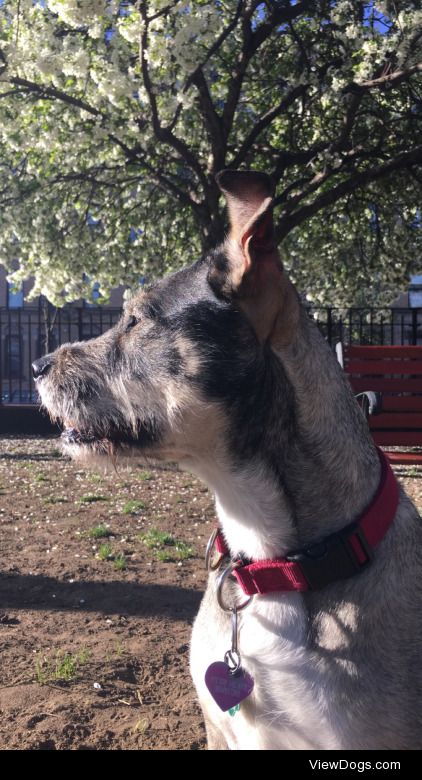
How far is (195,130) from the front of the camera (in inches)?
476

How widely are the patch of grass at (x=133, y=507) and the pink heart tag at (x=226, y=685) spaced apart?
5.11m

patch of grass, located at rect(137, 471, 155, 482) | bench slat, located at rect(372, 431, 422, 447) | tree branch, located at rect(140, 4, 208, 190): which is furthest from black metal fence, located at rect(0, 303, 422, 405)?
patch of grass, located at rect(137, 471, 155, 482)

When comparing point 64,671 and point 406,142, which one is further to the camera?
point 406,142

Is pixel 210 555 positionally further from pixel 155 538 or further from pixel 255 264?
pixel 155 538

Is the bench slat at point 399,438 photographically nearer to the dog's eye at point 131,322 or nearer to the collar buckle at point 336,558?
the dog's eye at point 131,322

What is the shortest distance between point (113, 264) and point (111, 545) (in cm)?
908

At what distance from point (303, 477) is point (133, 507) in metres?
5.35

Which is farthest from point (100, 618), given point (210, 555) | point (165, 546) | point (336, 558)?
point (336, 558)

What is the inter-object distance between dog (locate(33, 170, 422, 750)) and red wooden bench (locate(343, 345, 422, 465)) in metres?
6.83

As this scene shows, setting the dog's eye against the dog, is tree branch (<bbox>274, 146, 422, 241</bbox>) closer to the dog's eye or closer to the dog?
the dog's eye

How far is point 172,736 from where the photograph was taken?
3.05 m

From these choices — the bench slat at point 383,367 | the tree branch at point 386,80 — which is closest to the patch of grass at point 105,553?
the bench slat at point 383,367
